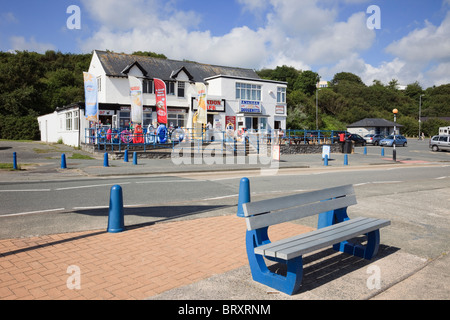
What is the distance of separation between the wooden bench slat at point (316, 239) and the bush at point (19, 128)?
5008 centimetres

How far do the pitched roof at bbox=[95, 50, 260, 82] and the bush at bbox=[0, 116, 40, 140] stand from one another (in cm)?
1801

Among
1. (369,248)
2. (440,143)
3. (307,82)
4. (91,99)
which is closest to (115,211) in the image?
(369,248)

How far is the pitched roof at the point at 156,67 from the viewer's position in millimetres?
34969

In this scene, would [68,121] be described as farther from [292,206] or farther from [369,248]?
[369,248]

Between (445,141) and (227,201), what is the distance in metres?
37.9

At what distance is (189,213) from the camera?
Result: 25.4 ft

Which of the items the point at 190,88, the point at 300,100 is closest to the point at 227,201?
the point at 190,88

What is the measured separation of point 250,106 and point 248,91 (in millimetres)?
1784

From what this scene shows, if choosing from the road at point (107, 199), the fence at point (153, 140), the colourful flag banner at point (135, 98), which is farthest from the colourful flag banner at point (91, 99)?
the road at point (107, 199)

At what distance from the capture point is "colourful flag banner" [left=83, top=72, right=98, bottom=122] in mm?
25906

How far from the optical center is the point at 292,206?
15.0 ft

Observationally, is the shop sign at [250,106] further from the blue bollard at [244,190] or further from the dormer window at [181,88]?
the blue bollard at [244,190]

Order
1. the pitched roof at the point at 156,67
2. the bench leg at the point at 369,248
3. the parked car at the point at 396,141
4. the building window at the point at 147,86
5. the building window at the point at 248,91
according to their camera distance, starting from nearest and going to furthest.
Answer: the bench leg at the point at 369,248 → the pitched roof at the point at 156,67 → the building window at the point at 147,86 → the building window at the point at 248,91 → the parked car at the point at 396,141

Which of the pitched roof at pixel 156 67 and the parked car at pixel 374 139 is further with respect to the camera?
the parked car at pixel 374 139
